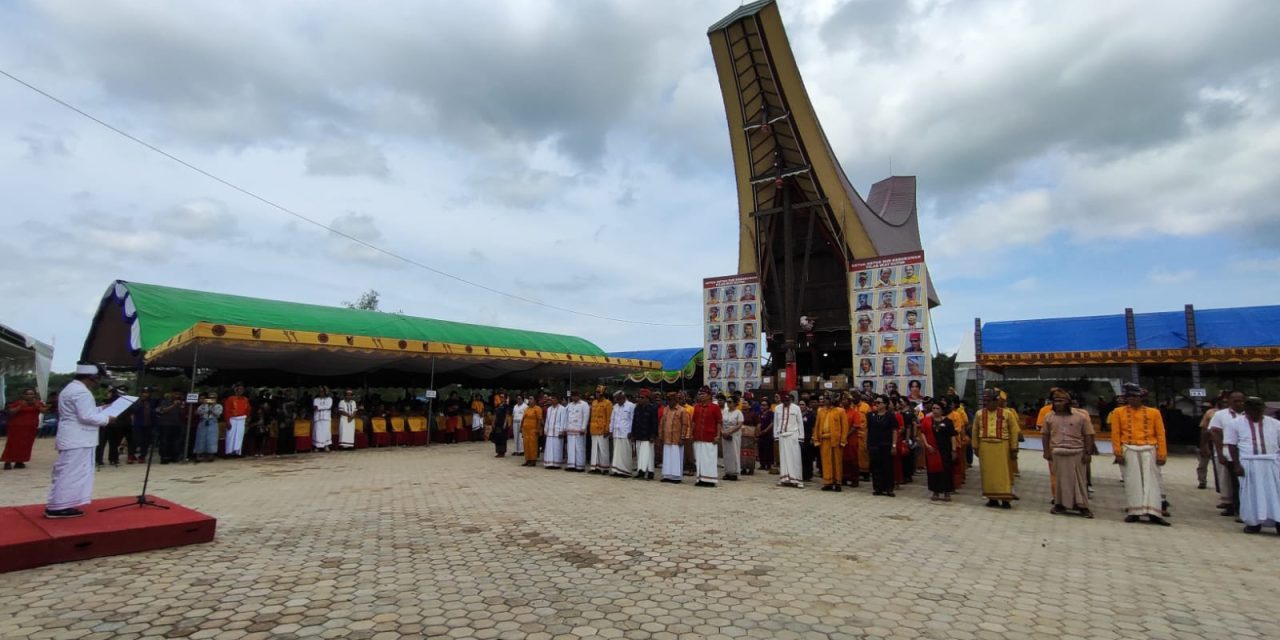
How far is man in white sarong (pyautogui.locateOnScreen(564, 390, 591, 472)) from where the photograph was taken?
1087cm

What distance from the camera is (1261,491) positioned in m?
6.16

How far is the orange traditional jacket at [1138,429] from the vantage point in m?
6.70

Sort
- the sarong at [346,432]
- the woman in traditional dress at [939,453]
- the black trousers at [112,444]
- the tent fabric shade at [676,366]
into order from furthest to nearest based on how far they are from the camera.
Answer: the tent fabric shade at [676,366] → the sarong at [346,432] → the black trousers at [112,444] → the woman in traditional dress at [939,453]

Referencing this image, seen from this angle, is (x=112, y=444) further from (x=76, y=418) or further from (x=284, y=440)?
(x=76, y=418)

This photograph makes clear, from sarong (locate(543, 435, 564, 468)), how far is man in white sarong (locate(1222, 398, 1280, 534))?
359 inches

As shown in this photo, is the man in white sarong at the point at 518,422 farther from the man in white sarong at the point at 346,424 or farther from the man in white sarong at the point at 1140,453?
the man in white sarong at the point at 1140,453

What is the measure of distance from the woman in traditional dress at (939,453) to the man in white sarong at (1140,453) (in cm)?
174

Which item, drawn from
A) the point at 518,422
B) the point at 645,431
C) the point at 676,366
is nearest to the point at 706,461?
the point at 645,431

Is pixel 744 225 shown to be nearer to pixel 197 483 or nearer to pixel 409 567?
pixel 197 483

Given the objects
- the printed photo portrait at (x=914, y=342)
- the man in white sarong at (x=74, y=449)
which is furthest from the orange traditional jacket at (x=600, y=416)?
the printed photo portrait at (x=914, y=342)

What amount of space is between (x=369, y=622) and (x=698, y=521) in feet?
11.5

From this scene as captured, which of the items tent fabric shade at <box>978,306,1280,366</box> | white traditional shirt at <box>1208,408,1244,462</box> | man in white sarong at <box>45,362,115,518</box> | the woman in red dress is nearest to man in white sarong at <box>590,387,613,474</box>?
man in white sarong at <box>45,362,115,518</box>

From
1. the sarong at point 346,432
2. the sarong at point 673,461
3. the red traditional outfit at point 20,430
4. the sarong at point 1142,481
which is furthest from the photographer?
the sarong at point 346,432

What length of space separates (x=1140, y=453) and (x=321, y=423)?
14441 mm
